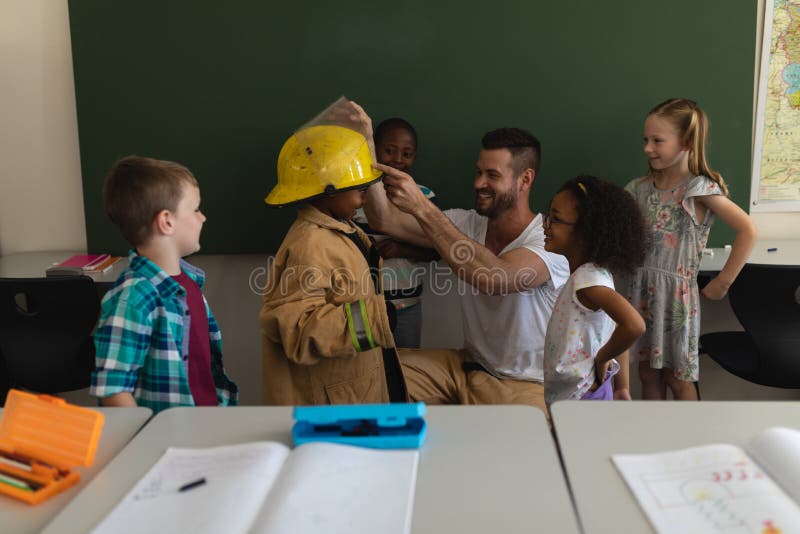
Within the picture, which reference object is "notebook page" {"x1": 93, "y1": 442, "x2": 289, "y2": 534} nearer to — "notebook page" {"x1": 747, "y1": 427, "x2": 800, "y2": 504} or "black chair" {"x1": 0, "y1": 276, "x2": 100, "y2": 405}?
"notebook page" {"x1": 747, "y1": 427, "x2": 800, "y2": 504}

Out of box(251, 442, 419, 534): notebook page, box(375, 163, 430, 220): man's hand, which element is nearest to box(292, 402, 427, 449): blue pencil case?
box(251, 442, 419, 534): notebook page

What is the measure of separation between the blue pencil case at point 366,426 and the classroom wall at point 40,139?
8.00 ft

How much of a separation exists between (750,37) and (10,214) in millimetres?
3366

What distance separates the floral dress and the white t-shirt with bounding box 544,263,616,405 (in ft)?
2.79

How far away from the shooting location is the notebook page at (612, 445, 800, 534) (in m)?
0.88

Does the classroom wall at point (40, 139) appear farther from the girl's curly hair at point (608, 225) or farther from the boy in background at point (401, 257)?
the girl's curly hair at point (608, 225)

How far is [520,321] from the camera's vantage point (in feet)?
7.58

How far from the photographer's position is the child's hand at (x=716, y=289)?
2613mm

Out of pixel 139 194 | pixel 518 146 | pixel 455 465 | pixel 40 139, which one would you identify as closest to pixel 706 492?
pixel 455 465

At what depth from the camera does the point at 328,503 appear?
938 mm

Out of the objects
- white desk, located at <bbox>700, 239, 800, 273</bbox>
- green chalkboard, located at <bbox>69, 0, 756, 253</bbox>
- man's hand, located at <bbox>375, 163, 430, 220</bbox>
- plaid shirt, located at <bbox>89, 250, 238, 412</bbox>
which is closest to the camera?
plaid shirt, located at <bbox>89, 250, 238, 412</bbox>

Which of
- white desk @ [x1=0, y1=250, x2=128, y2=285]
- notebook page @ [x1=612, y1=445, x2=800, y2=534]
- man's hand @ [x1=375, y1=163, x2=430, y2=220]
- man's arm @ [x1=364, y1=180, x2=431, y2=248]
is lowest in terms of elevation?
white desk @ [x1=0, y1=250, x2=128, y2=285]

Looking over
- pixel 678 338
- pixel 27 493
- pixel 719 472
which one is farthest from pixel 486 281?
pixel 27 493

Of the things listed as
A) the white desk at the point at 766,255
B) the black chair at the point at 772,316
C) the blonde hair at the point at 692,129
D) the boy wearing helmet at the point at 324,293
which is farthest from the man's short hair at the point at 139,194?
the white desk at the point at 766,255
